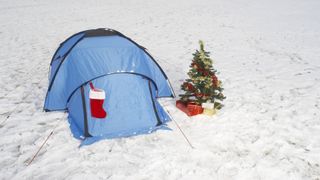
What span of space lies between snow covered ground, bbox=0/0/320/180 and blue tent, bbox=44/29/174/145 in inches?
11.6

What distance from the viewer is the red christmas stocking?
685 centimetres

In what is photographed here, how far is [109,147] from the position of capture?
21.7 ft

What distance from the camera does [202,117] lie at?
7.87 meters

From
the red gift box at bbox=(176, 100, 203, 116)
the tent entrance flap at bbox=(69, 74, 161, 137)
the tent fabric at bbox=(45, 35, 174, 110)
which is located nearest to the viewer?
the tent entrance flap at bbox=(69, 74, 161, 137)

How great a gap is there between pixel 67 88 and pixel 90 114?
1230 millimetres

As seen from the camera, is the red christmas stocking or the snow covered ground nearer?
the snow covered ground

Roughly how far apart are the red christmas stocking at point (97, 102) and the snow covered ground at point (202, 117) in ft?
2.02

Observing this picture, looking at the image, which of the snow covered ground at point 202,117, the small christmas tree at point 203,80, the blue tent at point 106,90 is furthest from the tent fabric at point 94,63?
the small christmas tree at point 203,80

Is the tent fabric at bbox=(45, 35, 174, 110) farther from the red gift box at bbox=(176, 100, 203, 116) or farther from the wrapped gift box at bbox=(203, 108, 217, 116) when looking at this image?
the wrapped gift box at bbox=(203, 108, 217, 116)

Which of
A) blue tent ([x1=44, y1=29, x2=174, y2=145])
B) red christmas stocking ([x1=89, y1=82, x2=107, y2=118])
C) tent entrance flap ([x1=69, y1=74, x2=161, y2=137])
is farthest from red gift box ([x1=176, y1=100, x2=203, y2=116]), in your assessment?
red christmas stocking ([x1=89, y1=82, x2=107, y2=118])

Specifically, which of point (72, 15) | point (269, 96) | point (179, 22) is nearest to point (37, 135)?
A: point (269, 96)

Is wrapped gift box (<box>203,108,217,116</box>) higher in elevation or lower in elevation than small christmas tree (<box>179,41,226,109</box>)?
lower

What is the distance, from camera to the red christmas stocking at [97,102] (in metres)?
6.85

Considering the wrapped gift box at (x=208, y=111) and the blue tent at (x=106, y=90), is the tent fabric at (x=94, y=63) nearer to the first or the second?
the blue tent at (x=106, y=90)
